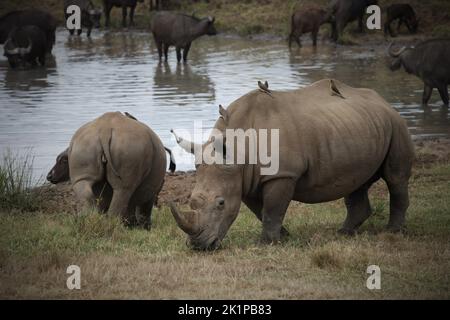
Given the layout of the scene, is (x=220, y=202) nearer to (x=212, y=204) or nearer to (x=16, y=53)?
(x=212, y=204)

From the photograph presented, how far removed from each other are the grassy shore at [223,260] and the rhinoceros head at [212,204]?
0.50 ft

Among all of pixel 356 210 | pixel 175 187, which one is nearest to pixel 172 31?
pixel 175 187

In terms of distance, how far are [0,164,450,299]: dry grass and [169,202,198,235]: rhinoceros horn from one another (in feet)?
0.75

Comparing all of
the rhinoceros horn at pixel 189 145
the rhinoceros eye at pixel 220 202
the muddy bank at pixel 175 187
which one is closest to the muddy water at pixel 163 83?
the muddy bank at pixel 175 187

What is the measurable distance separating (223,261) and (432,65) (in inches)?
501

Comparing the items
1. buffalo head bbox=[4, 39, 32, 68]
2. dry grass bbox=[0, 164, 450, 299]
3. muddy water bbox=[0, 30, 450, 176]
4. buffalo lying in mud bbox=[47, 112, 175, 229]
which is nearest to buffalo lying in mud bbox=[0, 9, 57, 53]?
muddy water bbox=[0, 30, 450, 176]

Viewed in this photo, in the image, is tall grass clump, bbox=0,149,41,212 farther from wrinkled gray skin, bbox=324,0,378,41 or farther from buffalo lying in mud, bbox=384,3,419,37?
wrinkled gray skin, bbox=324,0,378,41

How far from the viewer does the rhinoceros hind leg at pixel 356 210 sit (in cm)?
979

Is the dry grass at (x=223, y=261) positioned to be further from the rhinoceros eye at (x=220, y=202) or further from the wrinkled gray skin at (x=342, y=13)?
the wrinkled gray skin at (x=342, y=13)

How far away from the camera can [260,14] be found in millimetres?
34438

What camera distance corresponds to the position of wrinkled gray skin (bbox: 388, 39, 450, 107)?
775 inches
